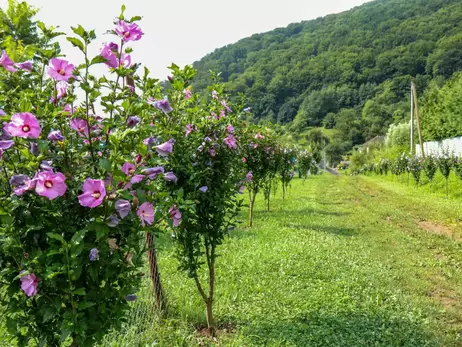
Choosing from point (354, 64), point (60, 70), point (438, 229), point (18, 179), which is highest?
point (354, 64)

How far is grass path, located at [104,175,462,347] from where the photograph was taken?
3.77 m

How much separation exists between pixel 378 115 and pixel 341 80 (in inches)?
430

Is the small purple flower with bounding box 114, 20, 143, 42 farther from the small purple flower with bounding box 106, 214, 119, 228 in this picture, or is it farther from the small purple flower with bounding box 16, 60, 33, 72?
the small purple flower with bounding box 106, 214, 119, 228

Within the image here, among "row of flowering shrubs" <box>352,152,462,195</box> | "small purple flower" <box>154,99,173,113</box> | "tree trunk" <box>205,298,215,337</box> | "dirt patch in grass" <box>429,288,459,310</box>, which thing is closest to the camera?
"small purple flower" <box>154,99,173,113</box>

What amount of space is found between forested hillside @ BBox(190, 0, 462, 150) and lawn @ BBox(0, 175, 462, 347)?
5849 cm

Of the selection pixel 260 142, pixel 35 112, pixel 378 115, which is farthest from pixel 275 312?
pixel 378 115

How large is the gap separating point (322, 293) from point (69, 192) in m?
3.92

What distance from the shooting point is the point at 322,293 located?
16.0 ft

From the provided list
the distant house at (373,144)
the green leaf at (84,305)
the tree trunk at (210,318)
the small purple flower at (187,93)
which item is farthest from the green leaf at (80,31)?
the distant house at (373,144)

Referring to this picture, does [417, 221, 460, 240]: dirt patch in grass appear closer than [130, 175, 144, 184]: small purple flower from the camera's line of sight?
No

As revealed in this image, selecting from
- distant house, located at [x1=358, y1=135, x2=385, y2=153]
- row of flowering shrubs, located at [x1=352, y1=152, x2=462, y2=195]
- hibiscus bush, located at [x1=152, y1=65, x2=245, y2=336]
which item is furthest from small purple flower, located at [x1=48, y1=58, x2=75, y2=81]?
distant house, located at [x1=358, y1=135, x2=385, y2=153]

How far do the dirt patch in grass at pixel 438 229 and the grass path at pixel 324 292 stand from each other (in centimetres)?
5

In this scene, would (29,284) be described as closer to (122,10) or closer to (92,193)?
(92,193)

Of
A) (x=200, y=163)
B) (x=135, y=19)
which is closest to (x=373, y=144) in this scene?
(x=200, y=163)
